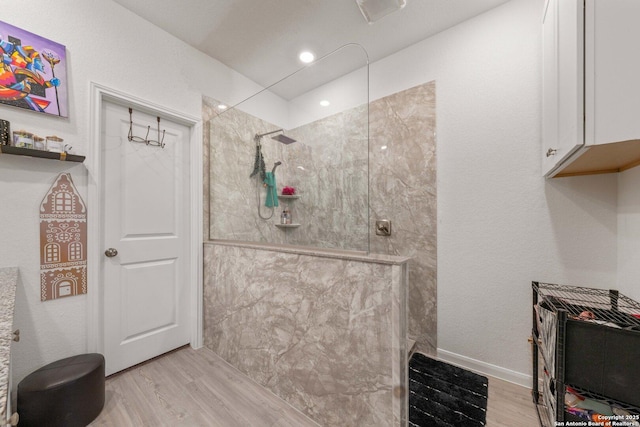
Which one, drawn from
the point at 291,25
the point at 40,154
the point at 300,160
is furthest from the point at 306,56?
the point at 40,154

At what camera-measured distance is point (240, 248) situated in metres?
1.96

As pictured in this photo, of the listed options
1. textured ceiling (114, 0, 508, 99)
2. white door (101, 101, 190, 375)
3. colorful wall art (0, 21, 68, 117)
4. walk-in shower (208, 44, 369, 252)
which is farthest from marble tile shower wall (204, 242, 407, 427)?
textured ceiling (114, 0, 508, 99)

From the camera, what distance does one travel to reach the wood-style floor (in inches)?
57.7

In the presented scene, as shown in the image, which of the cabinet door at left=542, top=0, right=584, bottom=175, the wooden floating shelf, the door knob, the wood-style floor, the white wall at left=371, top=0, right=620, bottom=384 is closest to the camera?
the cabinet door at left=542, top=0, right=584, bottom=175

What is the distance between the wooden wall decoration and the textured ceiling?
147 centimetres

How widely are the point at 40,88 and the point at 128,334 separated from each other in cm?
178

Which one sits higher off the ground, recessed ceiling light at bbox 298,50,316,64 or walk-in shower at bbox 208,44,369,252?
recessed ceiling light at bbox 298,50,316,64

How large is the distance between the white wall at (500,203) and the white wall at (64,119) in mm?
2325

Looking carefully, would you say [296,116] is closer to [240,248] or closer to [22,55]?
[240,248]

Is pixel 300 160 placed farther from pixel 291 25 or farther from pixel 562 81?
pixel 562 81

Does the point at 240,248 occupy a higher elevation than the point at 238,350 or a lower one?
higher

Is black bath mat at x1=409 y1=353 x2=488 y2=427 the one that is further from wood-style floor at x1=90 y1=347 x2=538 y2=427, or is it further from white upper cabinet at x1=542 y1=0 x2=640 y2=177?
white upper cabinet at x1=542 y1=0 x2=640 y2=177

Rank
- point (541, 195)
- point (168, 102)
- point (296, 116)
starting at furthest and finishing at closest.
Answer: point (296, 116)
point (168, 102)
point (541, 195)

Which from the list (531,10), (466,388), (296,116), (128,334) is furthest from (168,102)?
(466,388)
